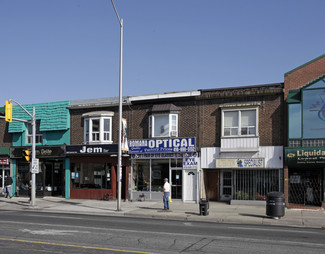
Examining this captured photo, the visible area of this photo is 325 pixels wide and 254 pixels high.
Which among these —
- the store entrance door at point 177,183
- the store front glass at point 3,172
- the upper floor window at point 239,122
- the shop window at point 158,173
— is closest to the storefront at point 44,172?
the store front glass at point 3,172

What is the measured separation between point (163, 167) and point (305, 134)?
29.9ft

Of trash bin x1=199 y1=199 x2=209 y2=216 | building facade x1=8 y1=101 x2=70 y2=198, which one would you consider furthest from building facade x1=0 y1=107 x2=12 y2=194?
trash bin x1=199 y1=199 x2=209 y2=216

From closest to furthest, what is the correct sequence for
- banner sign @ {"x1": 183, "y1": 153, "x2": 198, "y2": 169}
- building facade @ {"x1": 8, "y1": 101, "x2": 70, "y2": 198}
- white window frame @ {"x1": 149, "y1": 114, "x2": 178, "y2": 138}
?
banner sign @ {"x1": 183, "y1": 153, "x2": 198, "y2": 169}
white window frame @ {"x1": 149, "y1": 114, "x2": 178, "y2": 138}
building facade @ {"x1": 8, "y1": 101, "x2": 70, "y2": 198}

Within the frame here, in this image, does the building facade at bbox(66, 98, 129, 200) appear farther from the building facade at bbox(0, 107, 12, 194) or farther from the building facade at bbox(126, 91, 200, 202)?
the building facade at bbox(0, 107, 12, 194)

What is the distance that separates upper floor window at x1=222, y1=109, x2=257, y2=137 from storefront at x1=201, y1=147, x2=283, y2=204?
4.03 feet

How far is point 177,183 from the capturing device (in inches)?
950

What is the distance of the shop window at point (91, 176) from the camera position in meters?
Result: 25.9

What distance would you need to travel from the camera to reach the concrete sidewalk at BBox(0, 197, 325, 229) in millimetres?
16547

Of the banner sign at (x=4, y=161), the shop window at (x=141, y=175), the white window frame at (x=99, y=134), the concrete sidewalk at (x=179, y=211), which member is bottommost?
the concrete sidewalk at (x=179, y=211)

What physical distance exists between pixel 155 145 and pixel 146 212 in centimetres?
604

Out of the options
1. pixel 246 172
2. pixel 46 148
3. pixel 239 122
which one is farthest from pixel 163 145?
pixel 46 148

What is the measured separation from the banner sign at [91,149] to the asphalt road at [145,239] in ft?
35.3

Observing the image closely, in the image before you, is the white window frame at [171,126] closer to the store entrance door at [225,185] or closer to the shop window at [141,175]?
the shop window at [141,175]

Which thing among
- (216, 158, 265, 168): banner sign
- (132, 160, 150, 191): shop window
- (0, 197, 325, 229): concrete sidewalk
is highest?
(216, 158, 265, 168): banner sign
